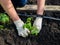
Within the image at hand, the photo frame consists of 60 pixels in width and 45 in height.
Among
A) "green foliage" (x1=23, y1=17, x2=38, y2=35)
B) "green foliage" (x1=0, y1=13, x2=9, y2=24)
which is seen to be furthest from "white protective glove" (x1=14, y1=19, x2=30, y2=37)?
"green foliage" (x1=0, y1=13, x2=9, y2=24)

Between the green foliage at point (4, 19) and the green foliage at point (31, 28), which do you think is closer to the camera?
the green foliage at point (31, 28)

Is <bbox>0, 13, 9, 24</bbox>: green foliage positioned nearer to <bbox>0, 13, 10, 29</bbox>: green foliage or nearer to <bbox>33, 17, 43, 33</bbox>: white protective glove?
<bbox>0, 13, 10, 29</bbox>: green foliage

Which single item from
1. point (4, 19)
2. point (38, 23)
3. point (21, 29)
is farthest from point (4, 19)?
point (38, 23)

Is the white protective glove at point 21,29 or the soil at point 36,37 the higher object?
the white protective glove at point 21,29

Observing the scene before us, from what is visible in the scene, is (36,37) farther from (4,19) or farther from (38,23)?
(4,19)

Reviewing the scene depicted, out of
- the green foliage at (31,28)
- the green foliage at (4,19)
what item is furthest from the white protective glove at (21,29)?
the green foliage at (4,19)

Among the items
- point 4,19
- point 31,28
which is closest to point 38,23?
point 31,28

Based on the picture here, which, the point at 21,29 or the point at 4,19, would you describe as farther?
the point at 4,19

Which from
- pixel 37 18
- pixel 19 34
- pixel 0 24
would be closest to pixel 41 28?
pixel 37 18

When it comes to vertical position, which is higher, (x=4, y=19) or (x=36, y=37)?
(x=4, y=19)

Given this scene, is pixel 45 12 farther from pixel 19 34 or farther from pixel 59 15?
pixel 19 34

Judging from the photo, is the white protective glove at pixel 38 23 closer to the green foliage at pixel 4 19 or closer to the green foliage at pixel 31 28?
the green foliage at pixel 31 28

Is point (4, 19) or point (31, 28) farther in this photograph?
point (4, 19)

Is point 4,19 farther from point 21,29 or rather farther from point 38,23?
point 38,23
